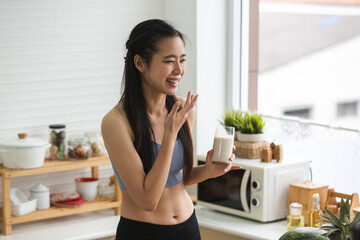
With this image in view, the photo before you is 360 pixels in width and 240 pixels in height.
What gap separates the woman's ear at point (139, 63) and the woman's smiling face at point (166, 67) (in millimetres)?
30

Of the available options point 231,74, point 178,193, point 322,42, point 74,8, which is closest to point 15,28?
point 74,8

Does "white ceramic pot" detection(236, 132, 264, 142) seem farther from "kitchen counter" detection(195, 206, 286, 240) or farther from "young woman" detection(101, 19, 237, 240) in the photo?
"young woman" detection(101, 19, 237, 240)

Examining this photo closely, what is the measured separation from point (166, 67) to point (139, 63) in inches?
4.9

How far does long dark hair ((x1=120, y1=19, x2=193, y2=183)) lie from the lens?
1988mm

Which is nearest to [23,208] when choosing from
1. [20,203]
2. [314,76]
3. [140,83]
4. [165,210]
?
[20,203]

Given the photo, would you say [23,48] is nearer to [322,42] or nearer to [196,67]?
[196,67]

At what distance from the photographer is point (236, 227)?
122 inches

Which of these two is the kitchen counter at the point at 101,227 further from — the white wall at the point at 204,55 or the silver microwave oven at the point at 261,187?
the white wall at the point at 204,55

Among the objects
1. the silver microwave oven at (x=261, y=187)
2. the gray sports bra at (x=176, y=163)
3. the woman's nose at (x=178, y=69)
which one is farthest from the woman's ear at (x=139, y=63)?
the silver microwave oven at (x=261, y=187)

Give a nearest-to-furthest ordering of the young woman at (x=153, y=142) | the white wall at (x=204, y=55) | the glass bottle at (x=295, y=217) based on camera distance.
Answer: the young woman at (x=153, y=142) → the glass bottle at (x=295, y=217) → the white wall at (x=204, y=55)

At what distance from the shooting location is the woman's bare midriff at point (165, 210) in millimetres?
2084

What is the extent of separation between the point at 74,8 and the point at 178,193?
5.74 feet

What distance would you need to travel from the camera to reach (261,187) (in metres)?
3.09

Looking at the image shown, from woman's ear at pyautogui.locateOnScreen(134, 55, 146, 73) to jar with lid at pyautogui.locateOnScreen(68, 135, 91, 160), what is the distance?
1.42 meters
